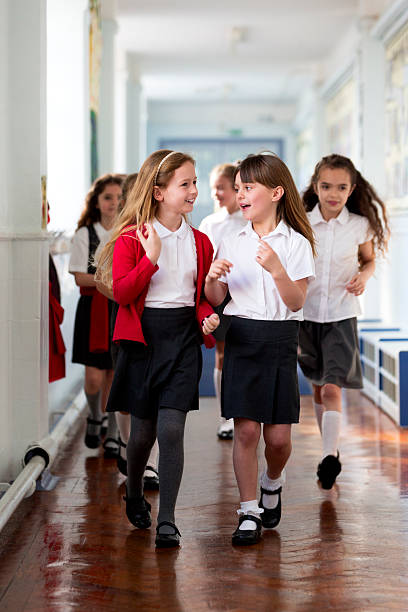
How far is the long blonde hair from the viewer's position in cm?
296

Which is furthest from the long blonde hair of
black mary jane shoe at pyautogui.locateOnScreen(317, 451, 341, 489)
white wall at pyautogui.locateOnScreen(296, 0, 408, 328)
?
white wall at pyautogui.locateOnScreen(296, 0, 408, 328)

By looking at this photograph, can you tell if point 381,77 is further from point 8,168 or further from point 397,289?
point 8,168

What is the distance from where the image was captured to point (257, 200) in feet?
9.70

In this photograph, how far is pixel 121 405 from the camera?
116 inches

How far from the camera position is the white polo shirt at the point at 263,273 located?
291 cm

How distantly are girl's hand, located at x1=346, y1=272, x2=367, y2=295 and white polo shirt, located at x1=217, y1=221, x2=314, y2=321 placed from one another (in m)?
0.70

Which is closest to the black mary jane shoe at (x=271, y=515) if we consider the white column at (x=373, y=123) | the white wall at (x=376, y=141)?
the white wall at (x=376, y=141)

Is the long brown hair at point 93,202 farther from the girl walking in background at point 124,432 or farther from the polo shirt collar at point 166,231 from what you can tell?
the polo shirt collar at point 166,231

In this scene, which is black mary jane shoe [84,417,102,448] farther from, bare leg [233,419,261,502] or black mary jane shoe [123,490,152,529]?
bare leg [233,419,261,502]

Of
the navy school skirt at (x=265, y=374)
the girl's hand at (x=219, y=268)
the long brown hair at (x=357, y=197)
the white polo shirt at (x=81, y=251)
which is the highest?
the long brown hair at (x=357, y=197)

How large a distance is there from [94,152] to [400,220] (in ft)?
8.09

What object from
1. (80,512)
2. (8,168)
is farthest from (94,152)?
(80,512)

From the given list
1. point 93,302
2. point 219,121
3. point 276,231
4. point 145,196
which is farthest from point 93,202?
point 219,121

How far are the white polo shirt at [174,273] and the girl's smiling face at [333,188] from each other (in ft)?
2.97
